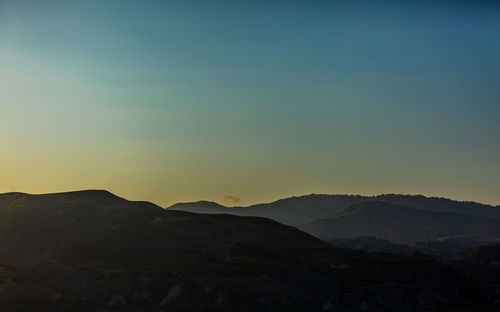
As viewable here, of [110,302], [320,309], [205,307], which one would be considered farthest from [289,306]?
[110,302]

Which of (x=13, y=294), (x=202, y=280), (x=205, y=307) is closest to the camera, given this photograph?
(x=13, y=294)

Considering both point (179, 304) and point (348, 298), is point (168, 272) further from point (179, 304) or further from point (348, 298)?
point (348, 298)

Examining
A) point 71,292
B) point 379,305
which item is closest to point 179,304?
point 71,292

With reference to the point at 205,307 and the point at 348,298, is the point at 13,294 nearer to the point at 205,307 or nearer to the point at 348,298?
the point at 205,307

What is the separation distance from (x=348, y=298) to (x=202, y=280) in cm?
4428

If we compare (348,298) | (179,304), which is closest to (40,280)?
(179,304)

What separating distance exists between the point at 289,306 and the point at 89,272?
61.3m

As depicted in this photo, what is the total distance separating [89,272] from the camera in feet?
652

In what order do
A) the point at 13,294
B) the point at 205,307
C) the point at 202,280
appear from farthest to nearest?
1. the point at 202,280
2. the point at 205,307
3. the point at 13,294

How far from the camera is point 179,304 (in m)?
183

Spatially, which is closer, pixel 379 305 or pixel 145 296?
pixel 145 296

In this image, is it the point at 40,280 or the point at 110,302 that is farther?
the point at 40,280

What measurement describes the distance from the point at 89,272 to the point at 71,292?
1239 cm

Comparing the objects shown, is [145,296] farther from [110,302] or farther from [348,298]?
[348,298]
